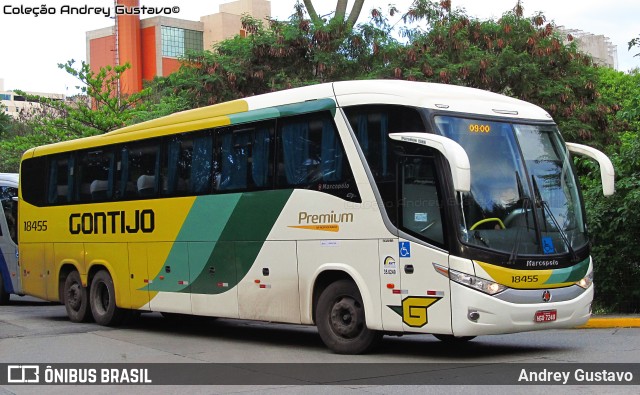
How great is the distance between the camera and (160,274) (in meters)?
15.8

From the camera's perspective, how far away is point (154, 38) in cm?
9531

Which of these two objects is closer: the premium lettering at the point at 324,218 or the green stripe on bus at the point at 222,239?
the premium lettering at the point at 324,218

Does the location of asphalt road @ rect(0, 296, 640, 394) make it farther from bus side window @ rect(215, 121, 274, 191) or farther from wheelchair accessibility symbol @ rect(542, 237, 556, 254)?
bus side window @ rect(215, 121, 274, 191)

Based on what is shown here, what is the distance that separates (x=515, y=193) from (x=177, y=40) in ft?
297

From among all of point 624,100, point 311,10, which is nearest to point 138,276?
point 311,10

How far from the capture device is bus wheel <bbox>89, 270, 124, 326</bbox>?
17.1m

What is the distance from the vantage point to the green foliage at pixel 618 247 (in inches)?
654

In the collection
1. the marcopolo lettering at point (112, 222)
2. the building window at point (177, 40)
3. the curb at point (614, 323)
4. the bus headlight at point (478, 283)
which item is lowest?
the curb at point (614, 323)

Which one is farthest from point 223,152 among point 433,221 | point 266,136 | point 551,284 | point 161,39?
point 161,39

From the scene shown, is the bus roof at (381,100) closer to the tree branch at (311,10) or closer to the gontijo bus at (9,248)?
the gontijo bus at (9,248)

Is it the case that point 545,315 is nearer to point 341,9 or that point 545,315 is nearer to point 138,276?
point 138,276

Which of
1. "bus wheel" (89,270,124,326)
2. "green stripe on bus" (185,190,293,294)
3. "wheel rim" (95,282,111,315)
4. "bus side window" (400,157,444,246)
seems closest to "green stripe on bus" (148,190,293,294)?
"green stripe on bus" (185,190,293,294)

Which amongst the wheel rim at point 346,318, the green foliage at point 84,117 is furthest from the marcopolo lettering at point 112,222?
the green foliage at point 84,117

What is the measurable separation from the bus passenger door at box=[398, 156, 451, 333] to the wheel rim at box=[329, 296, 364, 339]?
81cm
